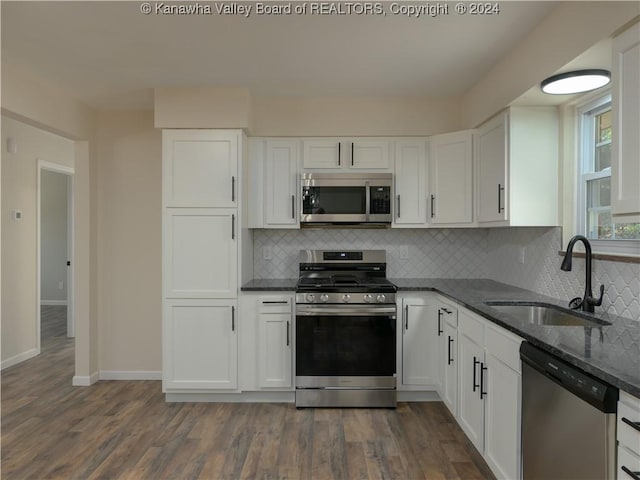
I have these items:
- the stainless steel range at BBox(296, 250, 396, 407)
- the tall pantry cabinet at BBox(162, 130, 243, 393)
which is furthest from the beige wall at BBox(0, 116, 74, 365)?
the stainless steel range at BBox(296, 250, 396, 407)

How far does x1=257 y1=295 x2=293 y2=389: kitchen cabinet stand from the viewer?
10.7 ft

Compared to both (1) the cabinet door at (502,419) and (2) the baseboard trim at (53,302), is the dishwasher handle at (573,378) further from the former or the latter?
(2) the baseboard trim at (53,302)

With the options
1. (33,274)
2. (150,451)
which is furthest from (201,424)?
(33,274)

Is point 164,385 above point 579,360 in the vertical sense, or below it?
below

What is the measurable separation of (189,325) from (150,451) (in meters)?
0.97

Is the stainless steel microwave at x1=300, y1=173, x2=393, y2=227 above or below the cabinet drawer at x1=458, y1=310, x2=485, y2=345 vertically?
above

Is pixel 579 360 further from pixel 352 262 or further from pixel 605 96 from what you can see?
pixel 352 262

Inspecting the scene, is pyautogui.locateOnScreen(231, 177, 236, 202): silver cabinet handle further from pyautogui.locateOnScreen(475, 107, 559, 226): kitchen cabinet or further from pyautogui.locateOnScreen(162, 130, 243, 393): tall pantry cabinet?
pyautogui.locateOnScreen(475, 107, 559, 226): kitchen cabinet

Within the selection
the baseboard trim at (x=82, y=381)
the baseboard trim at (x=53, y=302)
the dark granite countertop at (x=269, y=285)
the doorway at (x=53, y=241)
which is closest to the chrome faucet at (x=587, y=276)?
the dark granite countertop at (x=269, y=285)

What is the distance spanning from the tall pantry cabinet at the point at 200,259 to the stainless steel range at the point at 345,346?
571 mm

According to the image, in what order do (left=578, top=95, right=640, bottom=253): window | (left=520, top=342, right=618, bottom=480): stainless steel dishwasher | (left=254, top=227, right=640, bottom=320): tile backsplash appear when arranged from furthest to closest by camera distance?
(left=254, top=227, right=640, bottom=320): tile backsplash
(left=578, top=95, right=640, bottom=253): window
(left=520, top=342, right=618, bottom=480): stainless steel dishwasher

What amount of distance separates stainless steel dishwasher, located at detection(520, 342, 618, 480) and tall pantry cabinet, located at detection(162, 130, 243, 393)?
220cm

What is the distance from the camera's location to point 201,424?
2.92 metres

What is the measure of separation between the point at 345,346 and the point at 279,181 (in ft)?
4.93
